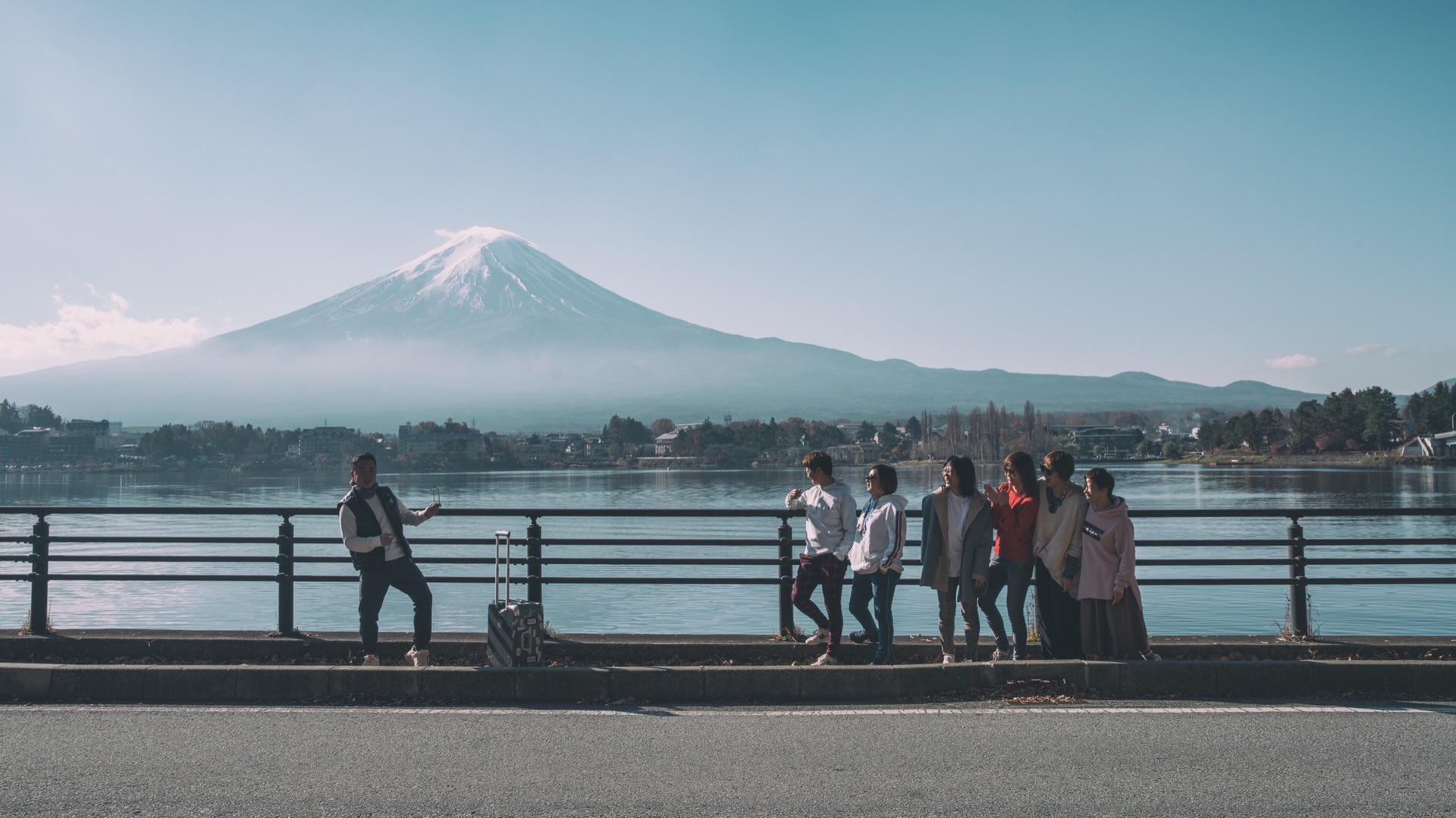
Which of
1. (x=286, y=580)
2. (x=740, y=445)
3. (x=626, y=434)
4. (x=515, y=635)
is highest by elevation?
(x=626, y=434)

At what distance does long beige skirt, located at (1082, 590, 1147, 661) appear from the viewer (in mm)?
7434

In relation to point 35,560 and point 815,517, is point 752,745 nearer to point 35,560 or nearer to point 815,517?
point 815,517

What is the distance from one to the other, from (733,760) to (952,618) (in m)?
2.76

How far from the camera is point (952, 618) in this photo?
7.92 metres

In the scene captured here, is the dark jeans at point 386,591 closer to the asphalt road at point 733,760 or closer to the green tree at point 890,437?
the asphalt road at point 733,760

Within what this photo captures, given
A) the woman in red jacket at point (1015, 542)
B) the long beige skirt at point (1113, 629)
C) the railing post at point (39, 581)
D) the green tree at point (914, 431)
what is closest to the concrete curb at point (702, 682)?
the long beige skirt at point (1113, 629)

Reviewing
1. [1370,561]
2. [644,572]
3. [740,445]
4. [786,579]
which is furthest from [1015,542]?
[740,445]

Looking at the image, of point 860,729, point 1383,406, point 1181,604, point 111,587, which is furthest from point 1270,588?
point 1383,406

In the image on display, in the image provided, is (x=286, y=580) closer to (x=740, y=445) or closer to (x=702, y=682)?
(x=702, y=682)

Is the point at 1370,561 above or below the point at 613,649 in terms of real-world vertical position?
above

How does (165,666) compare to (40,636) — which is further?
(40,636)

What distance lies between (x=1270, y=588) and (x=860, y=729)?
82.7 ft

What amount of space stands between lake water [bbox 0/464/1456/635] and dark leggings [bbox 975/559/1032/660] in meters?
0.88

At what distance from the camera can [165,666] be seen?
7.32 metres
